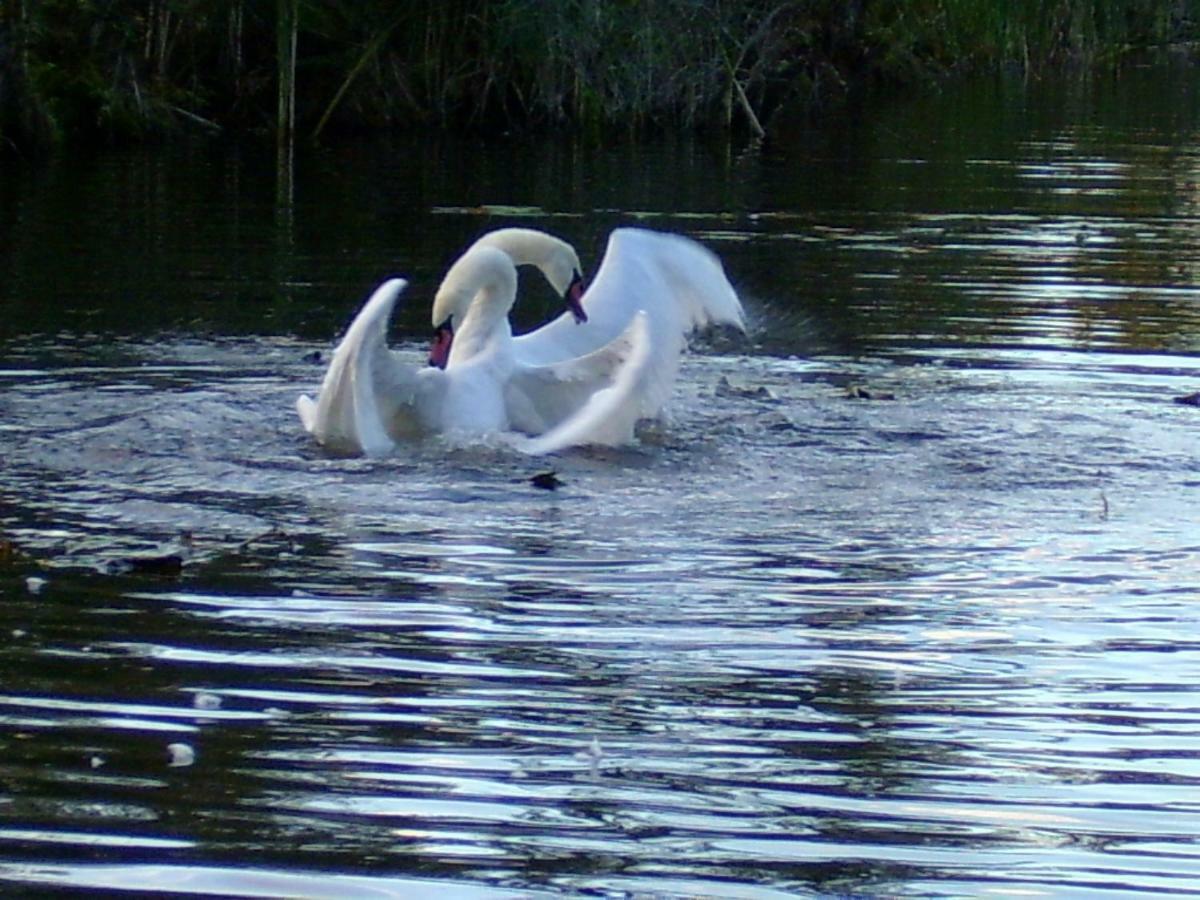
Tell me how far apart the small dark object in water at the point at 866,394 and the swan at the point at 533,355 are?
92cm

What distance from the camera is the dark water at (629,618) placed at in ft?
16.0

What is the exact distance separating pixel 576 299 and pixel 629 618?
4231 millimetres

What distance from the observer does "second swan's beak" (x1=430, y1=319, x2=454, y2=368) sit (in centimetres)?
1020

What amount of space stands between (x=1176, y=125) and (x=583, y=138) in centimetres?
922

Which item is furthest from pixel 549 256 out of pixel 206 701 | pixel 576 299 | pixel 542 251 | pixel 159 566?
pixel 206 701

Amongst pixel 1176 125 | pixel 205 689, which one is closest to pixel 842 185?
A: pixel 1176 125

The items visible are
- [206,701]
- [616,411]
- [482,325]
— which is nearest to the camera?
[206,701]

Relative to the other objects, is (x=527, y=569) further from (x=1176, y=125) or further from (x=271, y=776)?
(x=1176, y=125)

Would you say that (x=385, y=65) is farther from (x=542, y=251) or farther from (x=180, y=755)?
(x=180, y=755)

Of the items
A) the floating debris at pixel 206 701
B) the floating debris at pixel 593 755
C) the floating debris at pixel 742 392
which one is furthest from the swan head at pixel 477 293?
the floating debris at pixel 593 755

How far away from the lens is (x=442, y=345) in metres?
10.3

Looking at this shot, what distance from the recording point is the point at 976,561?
25.1 feet

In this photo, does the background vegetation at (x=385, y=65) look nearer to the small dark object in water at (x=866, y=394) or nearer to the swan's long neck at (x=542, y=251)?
the swan's long neck at (x=542, y=251)

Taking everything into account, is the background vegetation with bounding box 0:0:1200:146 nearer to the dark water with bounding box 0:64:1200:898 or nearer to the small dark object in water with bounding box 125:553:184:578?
the dark water with bounding box 0:64:1200:898
